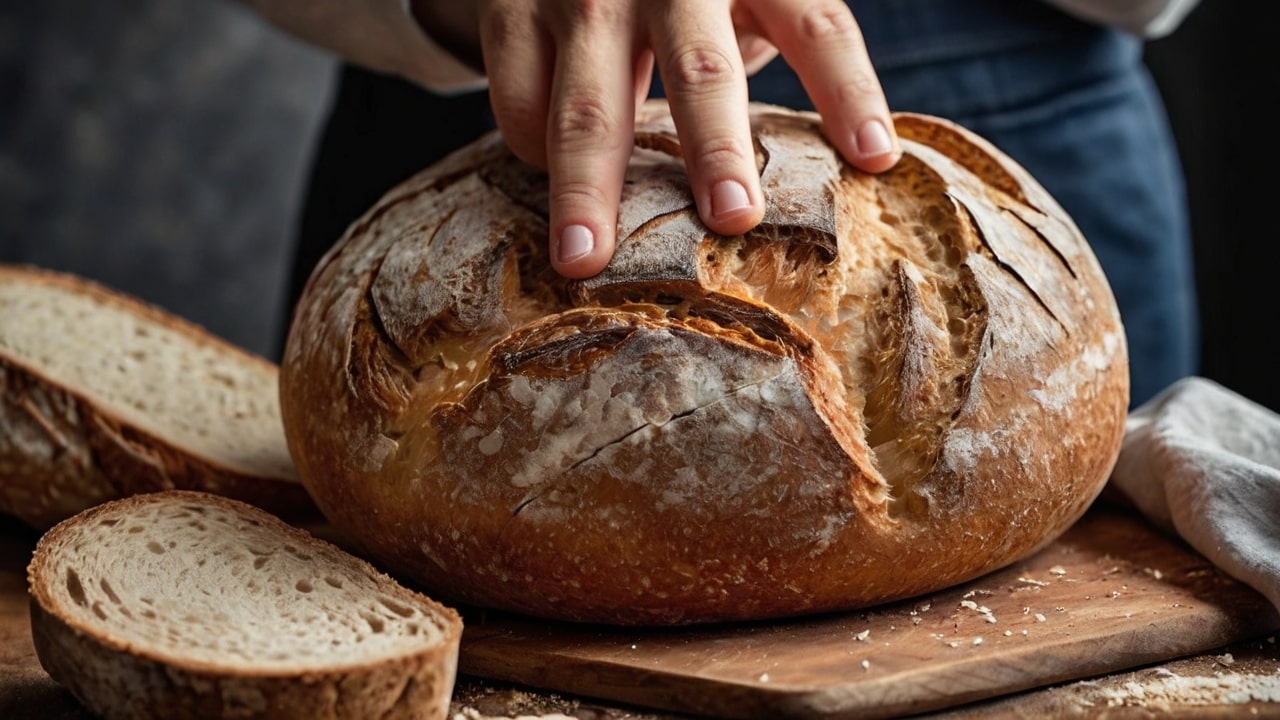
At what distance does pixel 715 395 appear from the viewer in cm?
145

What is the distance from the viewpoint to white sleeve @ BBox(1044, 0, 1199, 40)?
2.51 m

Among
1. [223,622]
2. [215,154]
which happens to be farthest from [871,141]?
[215,154]

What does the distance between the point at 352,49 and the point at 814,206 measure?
1.10 m

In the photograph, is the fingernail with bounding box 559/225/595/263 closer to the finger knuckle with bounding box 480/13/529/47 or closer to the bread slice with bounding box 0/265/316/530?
the finger knuckle with bounding box 480/13/529/47

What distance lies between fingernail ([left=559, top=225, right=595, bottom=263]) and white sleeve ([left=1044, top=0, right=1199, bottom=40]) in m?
1.42

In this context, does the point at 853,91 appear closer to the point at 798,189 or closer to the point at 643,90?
the point at 798,189

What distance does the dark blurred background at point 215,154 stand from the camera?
3.99 metres

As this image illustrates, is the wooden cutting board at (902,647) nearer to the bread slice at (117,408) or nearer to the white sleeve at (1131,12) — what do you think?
the bread slice at (117,408)

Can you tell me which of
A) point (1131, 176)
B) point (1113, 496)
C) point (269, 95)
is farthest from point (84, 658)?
point (269, 95)

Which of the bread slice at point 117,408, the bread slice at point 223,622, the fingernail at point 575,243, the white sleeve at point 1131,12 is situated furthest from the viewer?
the white sleeve at point 1131,12

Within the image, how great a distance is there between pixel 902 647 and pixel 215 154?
4.26 meters

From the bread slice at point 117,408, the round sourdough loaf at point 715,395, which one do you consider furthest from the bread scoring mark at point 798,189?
the bread slice at point 117,408

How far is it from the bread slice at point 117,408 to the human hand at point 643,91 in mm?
733

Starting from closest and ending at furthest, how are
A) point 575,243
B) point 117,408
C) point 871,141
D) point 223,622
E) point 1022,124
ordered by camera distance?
point 223,622, point 575,243, point 871,141, point 117,408, point 1022,124
